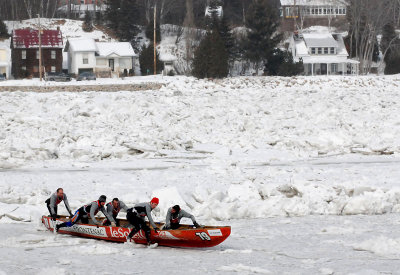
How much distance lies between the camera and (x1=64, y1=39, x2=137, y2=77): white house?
69.0 meters

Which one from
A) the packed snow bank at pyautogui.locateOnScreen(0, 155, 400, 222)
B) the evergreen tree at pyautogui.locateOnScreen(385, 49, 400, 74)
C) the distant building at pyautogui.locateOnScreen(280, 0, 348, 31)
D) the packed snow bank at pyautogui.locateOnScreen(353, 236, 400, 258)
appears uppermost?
the distant building at pyautogui.locateOnScreen(280, 0, 348, 31)

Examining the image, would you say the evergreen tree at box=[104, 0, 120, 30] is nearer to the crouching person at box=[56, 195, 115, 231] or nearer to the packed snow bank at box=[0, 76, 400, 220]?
the packed snow bank at box=[0, 76, 400, 220]

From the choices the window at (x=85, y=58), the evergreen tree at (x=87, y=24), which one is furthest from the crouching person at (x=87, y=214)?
the evergreen tree at (x=87, y=24)

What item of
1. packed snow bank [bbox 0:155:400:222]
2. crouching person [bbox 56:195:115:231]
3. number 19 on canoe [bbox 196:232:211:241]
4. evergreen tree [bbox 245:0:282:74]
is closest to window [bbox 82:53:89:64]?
evergreen tree [bbox 245:0:282:74]

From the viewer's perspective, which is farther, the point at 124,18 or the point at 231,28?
the point at 231,28

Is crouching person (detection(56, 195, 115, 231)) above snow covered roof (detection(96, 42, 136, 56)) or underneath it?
underneath

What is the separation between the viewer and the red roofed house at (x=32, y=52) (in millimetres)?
67875

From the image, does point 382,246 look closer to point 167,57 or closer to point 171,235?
point 171,235

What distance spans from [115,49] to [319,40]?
23.2m

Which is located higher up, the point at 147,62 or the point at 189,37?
the point at 189,37

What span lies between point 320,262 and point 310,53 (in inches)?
2432

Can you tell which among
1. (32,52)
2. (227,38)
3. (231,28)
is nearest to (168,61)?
(231,28)

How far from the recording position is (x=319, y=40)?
7644 cm

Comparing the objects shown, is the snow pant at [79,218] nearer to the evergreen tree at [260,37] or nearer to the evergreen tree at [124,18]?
the evergreen tree at [260,37]
